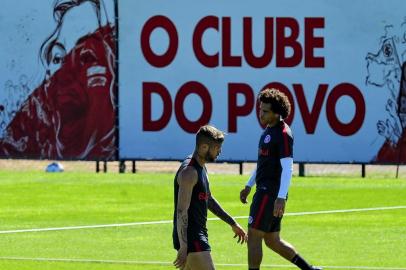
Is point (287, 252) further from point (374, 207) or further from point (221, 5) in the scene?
point (221, 5)

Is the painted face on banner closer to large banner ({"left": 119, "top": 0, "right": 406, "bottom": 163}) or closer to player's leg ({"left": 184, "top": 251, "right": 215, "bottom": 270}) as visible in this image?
large banner ({"left": 119, "top": 0, "right": 406, "bottom": 163})

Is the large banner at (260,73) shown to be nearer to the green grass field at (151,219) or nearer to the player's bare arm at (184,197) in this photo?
the green grass field at (151,219)

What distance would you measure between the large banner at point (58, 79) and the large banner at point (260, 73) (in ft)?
1.62

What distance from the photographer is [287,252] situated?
49.0ft

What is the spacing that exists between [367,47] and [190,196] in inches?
872

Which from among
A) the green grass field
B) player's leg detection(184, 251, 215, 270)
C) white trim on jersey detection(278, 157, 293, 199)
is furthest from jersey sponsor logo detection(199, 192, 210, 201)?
the green grass field

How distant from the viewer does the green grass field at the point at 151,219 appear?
696 inches

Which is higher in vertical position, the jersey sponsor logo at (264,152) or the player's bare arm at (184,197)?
the jersey sponsor logo at (264,152)

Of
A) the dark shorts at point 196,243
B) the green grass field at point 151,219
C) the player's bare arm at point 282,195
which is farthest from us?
the green grass field at point 151,219

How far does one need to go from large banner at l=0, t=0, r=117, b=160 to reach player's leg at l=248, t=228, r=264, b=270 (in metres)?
20.0

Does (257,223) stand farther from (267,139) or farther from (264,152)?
(267,139)

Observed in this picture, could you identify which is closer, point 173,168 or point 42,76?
point 42,76

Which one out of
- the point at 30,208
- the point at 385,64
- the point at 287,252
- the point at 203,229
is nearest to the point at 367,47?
the point at 385,64

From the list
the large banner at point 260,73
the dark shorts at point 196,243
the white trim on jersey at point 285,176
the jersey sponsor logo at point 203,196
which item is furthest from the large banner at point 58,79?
the dark shorts at point 196,243
